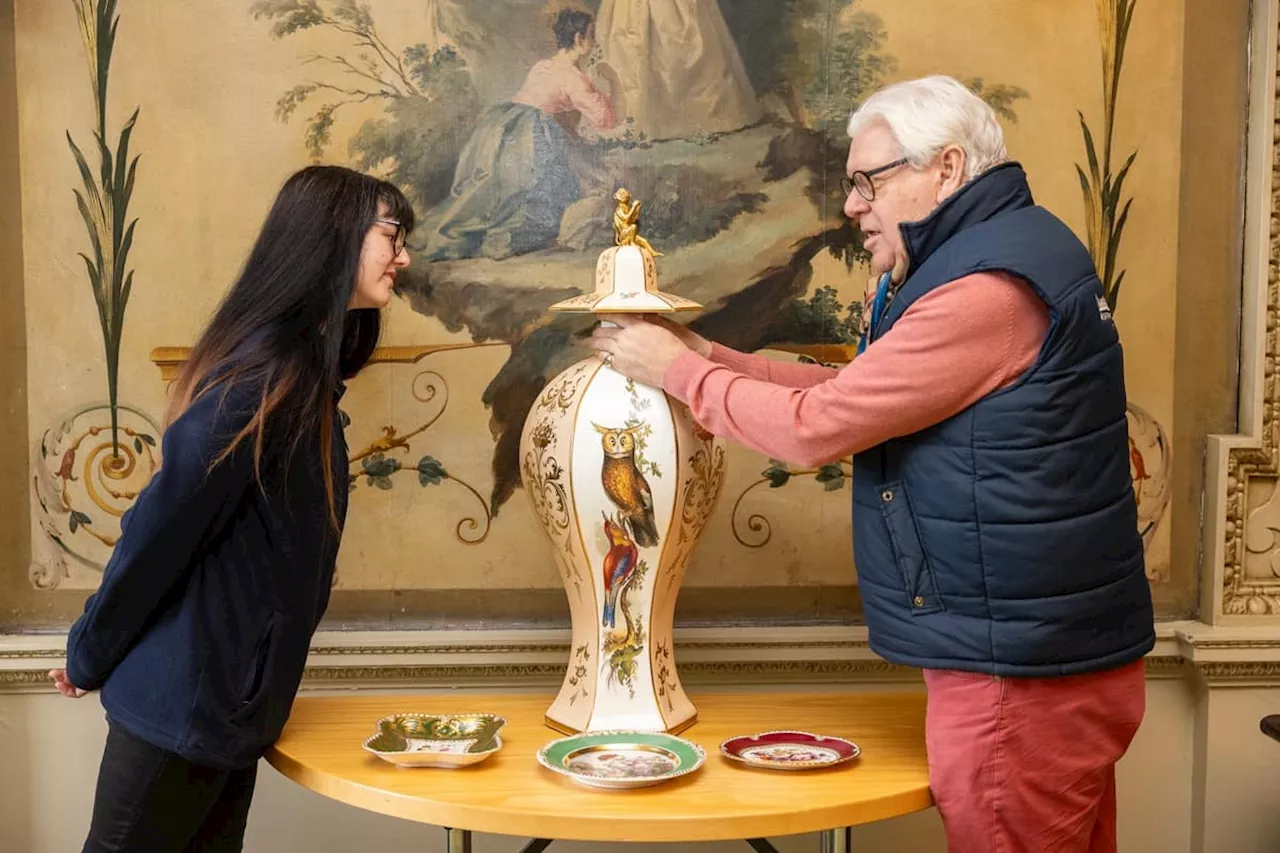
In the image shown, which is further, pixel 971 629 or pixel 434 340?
pixel 434 340

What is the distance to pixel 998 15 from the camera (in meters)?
2.64

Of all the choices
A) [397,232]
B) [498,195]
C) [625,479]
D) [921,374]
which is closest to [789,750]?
[625,479]

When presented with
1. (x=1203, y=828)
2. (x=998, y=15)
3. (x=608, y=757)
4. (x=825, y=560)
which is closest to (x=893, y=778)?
(x=608, y=757)

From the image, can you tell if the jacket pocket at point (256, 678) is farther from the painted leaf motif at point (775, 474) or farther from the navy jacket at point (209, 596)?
the painted leaf motif at point (775, 474)

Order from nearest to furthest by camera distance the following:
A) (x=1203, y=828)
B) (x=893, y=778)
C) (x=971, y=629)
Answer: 1. (x=971, y=629)
2. (x=893, y=778)
3. (x=1203, y=828)

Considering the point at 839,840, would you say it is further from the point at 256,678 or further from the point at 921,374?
the point at 256,678

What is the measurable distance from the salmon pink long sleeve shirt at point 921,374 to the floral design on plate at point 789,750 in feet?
1.45

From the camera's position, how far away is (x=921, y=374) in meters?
1.70

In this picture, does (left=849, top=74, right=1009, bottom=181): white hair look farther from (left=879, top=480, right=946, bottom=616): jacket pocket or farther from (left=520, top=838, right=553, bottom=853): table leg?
(left=520, top=838, right=553, bottom=853): table leg

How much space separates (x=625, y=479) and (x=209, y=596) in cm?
61

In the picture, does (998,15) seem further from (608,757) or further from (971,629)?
(608,757)

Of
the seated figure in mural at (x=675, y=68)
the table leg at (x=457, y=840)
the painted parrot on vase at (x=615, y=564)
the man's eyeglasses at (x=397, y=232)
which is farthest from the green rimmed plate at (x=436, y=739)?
the seated figure in mural at (x=675, y=68)

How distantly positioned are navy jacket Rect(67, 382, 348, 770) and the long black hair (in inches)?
1.1

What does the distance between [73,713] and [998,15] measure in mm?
2351
